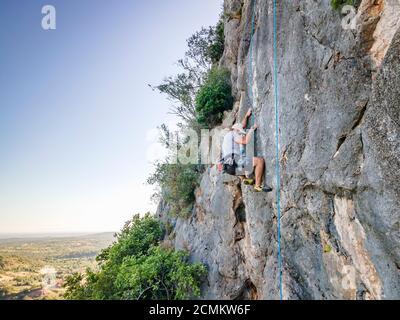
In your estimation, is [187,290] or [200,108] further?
[200,108]

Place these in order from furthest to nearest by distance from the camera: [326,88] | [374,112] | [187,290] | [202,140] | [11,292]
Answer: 1. [11,292]
2. [202,140]
3. [187,290]
4. [326,88]
5. [374,112]

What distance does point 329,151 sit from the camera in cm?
403

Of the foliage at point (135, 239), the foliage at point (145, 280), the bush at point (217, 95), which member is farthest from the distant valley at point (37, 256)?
the bush at point (217, 95)

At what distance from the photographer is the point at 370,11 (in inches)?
132

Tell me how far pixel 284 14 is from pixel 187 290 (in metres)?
9.45

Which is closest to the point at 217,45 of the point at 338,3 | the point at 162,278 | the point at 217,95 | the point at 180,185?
the point at 217,95

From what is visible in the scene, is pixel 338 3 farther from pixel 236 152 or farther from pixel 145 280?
pixel 145 280

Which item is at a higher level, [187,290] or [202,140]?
[202,140]

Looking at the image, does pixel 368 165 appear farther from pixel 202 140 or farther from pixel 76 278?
pixel 76 278

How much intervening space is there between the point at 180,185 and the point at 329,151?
30.5ft

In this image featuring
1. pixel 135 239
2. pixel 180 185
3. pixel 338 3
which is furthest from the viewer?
pixel 135 239

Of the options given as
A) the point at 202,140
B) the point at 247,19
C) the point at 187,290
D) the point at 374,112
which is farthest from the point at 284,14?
the point at 187,290

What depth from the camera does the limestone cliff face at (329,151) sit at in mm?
2961

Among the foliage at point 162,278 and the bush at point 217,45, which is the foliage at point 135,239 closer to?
the foliage at point 162,278
